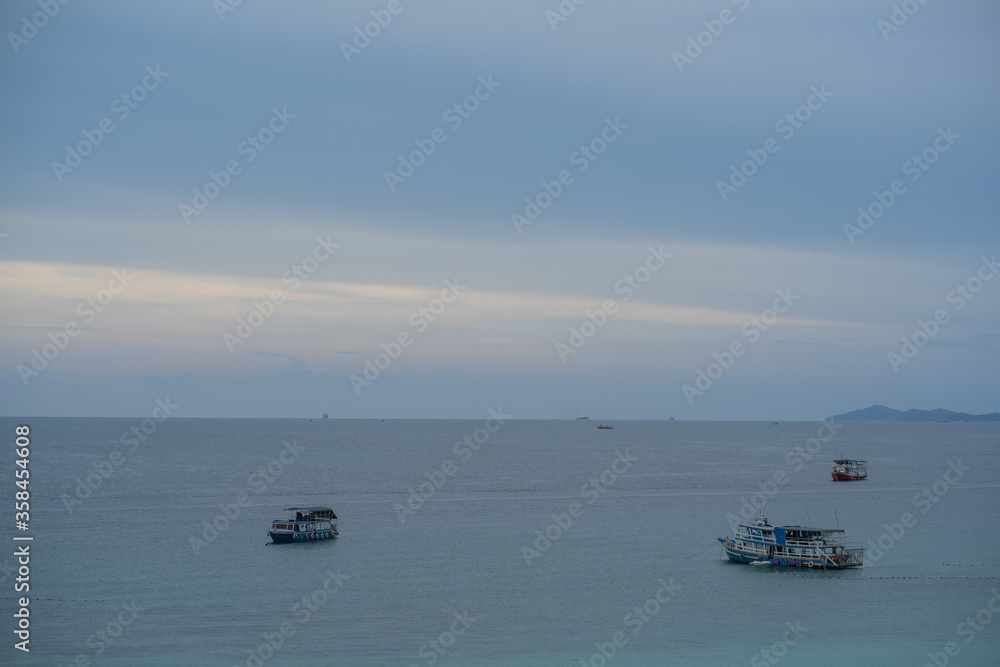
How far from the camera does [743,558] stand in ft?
247

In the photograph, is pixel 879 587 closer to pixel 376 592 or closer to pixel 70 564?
pixel 376 592

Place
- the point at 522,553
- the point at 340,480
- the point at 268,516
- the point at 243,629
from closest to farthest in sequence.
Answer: the point at 243,629 < the point at 522,553 < the point at 268,516 < the point at 340,480

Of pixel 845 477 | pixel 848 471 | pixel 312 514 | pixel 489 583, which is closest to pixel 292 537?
pixel 312 514

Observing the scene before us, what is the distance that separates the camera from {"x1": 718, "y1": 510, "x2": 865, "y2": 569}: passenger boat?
73.1 meters

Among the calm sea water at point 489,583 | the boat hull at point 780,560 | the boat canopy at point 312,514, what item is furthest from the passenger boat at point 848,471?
the boat canopy at point 312,514

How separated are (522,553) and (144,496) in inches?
2417

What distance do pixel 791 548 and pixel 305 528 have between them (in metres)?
43.9

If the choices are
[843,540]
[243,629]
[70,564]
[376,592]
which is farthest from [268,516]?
[843,540]

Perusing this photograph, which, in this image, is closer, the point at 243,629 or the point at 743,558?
the point at 243,629

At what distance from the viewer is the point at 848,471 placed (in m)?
152

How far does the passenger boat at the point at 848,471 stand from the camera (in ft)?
495

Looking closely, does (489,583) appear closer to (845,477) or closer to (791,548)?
(791,548)

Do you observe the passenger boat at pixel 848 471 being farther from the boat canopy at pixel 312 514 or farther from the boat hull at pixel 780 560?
the boat canopy at pixel 312 514

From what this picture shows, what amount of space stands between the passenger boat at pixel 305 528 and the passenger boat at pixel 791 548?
37.2 m
